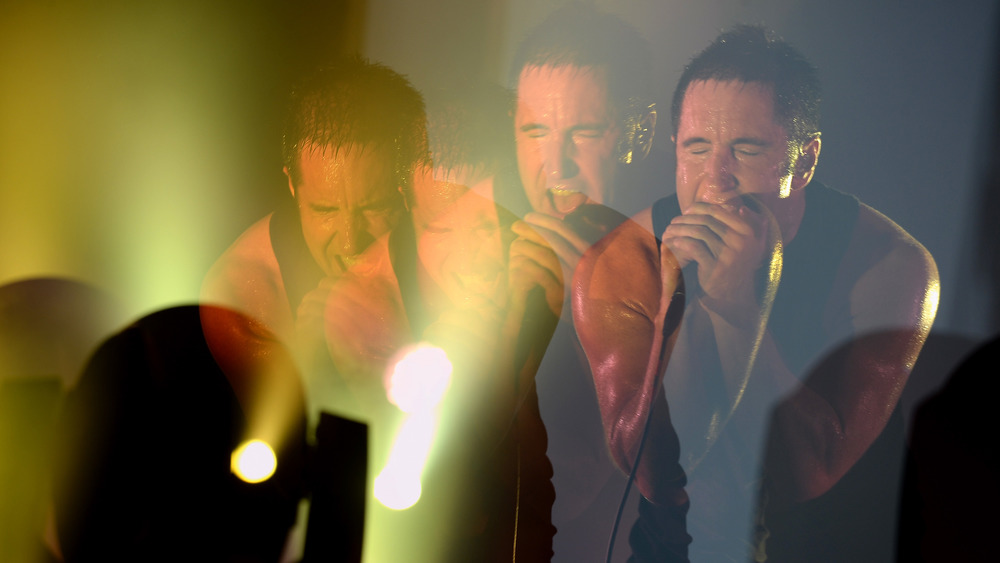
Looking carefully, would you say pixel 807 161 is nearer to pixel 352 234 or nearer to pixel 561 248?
pixel 561 248

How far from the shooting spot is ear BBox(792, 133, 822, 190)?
1293 mm

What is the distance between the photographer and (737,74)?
1.32 m

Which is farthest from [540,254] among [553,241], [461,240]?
[461,240]

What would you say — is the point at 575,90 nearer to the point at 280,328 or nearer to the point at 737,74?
the point at 737,74

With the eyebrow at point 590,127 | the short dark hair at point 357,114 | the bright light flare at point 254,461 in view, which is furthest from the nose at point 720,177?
the bright light flare at point 254,461

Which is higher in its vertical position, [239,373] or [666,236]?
[666,236]

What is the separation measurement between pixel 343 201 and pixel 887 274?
113 cm

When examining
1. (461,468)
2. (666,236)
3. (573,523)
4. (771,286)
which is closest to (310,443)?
(461,468)

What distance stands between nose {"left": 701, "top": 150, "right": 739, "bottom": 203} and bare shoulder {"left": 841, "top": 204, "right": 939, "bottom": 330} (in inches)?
9.7

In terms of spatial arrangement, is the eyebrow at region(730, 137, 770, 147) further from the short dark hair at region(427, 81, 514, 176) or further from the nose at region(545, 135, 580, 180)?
the short dark hair at region(427, 81, 514, 176)

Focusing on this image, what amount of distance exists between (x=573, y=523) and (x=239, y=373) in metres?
0.81

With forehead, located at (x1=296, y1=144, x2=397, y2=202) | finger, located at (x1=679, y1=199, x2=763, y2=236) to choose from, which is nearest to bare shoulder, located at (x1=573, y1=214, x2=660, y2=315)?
finger, located at (x1=679, y1=199, x2=763, y2=236)

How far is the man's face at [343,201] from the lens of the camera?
1488mm

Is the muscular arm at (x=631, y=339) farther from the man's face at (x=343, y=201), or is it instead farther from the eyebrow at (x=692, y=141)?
the man's face at (x=343, y=201)
